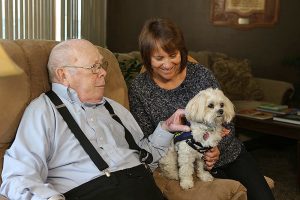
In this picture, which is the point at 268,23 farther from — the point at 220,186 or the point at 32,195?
the point at 32,195

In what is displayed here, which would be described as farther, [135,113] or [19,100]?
[135,113]

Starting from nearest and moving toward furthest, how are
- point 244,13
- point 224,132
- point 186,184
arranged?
1. point 186,184
2. point 224,132
3. point 244,13

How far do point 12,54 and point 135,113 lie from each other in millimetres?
650

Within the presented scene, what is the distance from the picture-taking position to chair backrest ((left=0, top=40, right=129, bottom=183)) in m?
1.49

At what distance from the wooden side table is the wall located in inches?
69.5

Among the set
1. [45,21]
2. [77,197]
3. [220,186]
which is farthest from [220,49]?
[77,197]

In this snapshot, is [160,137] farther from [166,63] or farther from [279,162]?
[279,162]

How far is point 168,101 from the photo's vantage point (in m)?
1.88

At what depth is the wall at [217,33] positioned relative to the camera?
4.65 m

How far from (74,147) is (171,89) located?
610mm

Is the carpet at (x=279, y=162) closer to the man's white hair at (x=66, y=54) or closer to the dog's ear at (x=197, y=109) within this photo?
the dog's ear at (x=197, y=109)

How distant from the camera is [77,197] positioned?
1.42 meters

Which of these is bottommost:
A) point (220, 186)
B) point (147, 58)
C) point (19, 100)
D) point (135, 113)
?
point (220, 186)

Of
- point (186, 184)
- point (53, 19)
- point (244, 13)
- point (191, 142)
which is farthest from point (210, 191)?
point (244, 13)
